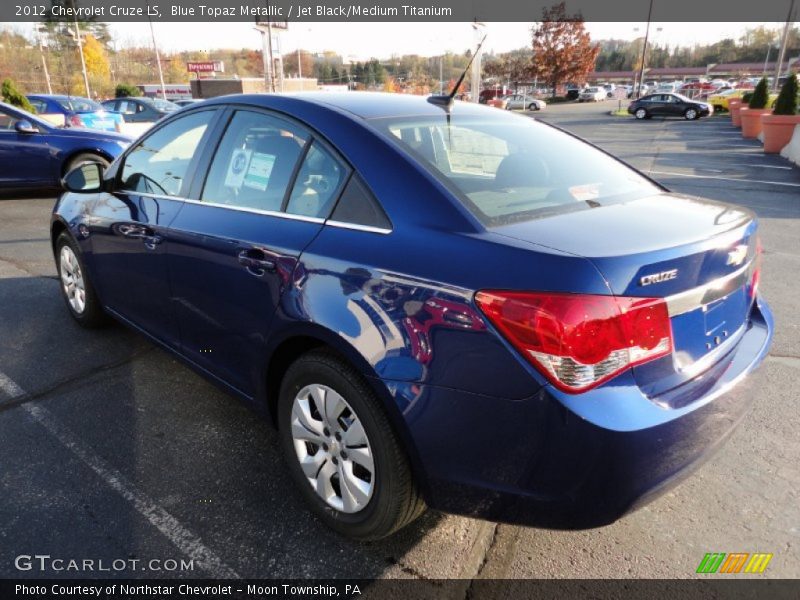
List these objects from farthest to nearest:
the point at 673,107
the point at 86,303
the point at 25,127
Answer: the point at 673,107, the point at 25,127, the point at 86,303

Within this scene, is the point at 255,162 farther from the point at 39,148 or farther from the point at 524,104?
the point at 524,104

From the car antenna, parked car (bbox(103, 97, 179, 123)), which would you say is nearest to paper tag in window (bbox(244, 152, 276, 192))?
the car antenna

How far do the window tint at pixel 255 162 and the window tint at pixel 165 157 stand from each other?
0.95 ft

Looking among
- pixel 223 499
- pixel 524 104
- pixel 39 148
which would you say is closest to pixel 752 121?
pixel 39 148

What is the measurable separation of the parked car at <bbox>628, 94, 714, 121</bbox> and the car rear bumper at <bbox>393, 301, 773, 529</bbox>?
34.7 meters

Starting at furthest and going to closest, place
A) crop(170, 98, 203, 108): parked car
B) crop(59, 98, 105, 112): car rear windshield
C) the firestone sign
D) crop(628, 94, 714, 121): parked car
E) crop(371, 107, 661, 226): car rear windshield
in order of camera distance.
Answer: the firestone sign
crop(628, 94, 714, 121): parked car
crop(59, 98, 105, 112): car rear windshield
crop(170, 98, 203, 108): parked car
crop(371, 107, 661, 226): car rear windshield

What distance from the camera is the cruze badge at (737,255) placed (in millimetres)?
1974

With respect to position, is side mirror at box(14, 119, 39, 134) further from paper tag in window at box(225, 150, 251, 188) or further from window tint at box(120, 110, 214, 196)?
paper tag in window at box(225, 150, 251, 188)

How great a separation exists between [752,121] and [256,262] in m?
23.5

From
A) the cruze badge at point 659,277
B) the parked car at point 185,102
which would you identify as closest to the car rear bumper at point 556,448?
the cruze badge at point 659,277

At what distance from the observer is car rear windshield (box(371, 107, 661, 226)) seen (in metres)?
2.12

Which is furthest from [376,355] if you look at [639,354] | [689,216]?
[689,216]

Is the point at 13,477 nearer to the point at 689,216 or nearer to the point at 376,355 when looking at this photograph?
the point at 376,355

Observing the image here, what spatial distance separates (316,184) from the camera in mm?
2314
